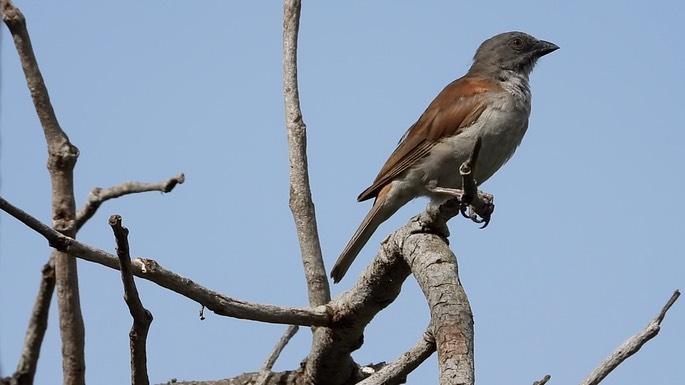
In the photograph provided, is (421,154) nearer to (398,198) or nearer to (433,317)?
(398,198)

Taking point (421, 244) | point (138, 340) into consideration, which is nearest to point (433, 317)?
point (421, 244)

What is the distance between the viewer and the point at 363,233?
5.70m

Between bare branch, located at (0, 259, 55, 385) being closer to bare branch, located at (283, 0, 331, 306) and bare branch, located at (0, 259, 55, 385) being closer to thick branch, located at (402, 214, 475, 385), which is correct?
bare branch, located at (283, 0, 331, 306)

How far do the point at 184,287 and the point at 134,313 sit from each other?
0.63 meters

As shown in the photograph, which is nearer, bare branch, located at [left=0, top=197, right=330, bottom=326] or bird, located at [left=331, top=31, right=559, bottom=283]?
bare branch, located at [left=0, top=197, right=330, bottom=326]

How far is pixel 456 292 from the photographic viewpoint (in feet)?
9.92

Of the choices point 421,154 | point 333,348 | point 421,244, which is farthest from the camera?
point 421,154

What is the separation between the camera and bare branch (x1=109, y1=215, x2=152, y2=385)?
86.7 inches

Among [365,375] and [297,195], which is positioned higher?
[297,195]

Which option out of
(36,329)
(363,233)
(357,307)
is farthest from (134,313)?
(363,233)

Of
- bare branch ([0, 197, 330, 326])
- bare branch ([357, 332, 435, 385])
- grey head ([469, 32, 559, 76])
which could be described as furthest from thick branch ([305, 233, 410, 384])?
grey head ([469, 32, 559, 76])

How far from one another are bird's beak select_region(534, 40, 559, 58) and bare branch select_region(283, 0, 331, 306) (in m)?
3.41

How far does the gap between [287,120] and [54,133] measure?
1.09 meters

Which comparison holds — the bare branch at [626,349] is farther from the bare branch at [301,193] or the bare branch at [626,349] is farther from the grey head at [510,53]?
the grey head at [510,53]
